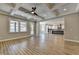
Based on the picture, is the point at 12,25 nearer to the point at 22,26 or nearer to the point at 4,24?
the point at 4,24

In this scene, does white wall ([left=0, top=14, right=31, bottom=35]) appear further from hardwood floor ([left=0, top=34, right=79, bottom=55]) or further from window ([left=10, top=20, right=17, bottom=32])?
hardwood floor ([left=0, top=34, right=79, bottom=55])

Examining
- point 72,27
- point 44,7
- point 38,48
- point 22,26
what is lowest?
point 38,48

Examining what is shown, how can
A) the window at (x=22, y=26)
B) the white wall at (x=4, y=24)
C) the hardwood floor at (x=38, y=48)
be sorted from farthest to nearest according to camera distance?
the window at (x=22, y=26)
the white wall at (x=4, y=24)
the hardwood floor at (x=38, y=48)

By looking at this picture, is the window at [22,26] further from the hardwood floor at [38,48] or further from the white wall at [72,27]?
the white wall at [72,27]

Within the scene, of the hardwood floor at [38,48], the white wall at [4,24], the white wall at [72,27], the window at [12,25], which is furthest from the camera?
the window at [12,25]

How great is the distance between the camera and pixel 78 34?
22.3ft

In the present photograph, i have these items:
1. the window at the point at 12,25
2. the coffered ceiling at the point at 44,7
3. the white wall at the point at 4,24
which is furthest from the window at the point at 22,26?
the coffered ceiling at the point at 44,7

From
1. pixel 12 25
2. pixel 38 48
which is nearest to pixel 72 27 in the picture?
pixel 38 48

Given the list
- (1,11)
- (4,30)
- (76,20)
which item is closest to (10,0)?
(1,11)

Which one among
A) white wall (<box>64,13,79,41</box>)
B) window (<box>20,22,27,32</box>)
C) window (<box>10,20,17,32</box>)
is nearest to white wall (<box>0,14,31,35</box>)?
window (<box>10,20,17,32</box>)

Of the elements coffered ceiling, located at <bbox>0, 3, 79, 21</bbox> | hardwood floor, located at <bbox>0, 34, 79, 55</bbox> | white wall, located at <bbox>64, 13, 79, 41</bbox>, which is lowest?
hardwood floor, located at <bbox>0, 34, 79, 55</bbox>

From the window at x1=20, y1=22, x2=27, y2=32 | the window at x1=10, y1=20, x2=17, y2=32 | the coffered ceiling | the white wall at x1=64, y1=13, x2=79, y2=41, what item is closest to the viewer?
the coffered ceiling

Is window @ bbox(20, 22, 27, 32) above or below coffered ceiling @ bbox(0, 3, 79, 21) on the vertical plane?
below

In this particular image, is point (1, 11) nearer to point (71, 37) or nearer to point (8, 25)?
point (8, 25)
